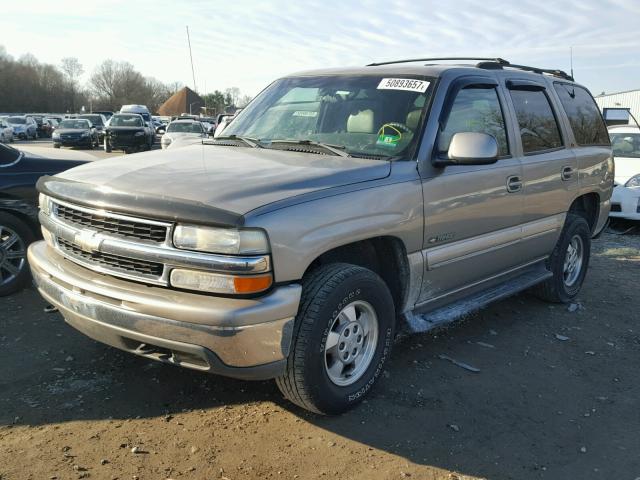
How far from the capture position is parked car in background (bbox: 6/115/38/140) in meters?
39.6

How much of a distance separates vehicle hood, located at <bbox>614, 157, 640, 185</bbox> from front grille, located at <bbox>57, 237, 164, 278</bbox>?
8.69 meters

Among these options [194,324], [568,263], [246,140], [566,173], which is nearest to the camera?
[194,324]

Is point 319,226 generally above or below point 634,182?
above

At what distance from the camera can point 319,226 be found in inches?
117

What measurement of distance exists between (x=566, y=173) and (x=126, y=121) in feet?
77.4

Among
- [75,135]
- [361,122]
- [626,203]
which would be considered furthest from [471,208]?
[75,135]

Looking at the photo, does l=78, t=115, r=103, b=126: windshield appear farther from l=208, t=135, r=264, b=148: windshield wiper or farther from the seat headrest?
the seat headrest

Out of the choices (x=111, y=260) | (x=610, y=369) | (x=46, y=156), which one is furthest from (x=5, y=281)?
(x=610, y=369)

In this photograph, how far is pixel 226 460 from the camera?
114 inches

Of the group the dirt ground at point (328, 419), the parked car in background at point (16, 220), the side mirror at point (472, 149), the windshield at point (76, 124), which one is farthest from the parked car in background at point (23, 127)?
the side mirror at point (472, 149)

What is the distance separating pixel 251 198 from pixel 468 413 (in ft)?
5.95

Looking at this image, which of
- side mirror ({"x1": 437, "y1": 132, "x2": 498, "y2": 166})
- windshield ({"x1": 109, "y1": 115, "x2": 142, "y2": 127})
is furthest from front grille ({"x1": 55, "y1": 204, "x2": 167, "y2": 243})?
windshield ({"x1": 109, "y1": 115, "x2": 142, "y2": 127})

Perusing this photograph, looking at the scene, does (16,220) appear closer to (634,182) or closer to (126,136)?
(634,182)

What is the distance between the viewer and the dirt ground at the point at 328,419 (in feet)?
9.52
